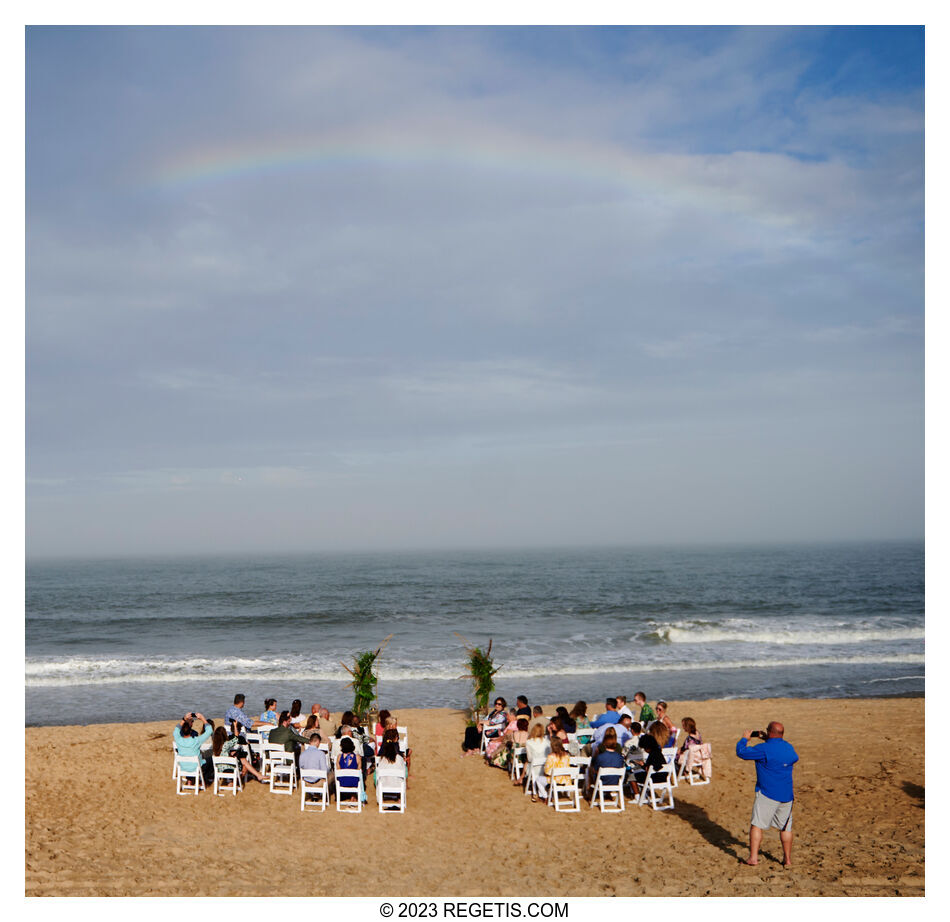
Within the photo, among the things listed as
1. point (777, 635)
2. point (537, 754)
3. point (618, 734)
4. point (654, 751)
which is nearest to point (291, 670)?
point (537, 754)

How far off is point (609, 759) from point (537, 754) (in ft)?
4.17

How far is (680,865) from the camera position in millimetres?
8352

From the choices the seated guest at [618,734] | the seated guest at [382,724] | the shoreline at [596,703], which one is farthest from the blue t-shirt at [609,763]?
the shoreline at [596,703]

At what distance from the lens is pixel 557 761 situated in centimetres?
1091

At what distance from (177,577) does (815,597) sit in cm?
6306

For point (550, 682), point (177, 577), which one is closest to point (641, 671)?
point (550, 682)

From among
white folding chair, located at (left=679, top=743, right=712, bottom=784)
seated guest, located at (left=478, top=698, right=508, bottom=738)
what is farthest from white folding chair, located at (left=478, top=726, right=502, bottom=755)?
white folding chair, located at (left=679, top=743, right=712, bottom=784)

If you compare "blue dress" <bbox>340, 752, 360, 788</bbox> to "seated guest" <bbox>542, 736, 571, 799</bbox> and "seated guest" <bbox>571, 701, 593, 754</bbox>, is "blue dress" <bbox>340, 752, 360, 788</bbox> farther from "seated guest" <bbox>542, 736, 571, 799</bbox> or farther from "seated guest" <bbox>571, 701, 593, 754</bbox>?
"seated guest" <bbox>571, 701, 593, 754</bbox>

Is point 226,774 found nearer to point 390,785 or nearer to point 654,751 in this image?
point 390,785

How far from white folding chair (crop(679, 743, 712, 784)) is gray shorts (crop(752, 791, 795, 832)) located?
3.92 metres

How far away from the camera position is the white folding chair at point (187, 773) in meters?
11.4

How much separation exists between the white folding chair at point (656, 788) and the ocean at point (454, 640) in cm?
792
